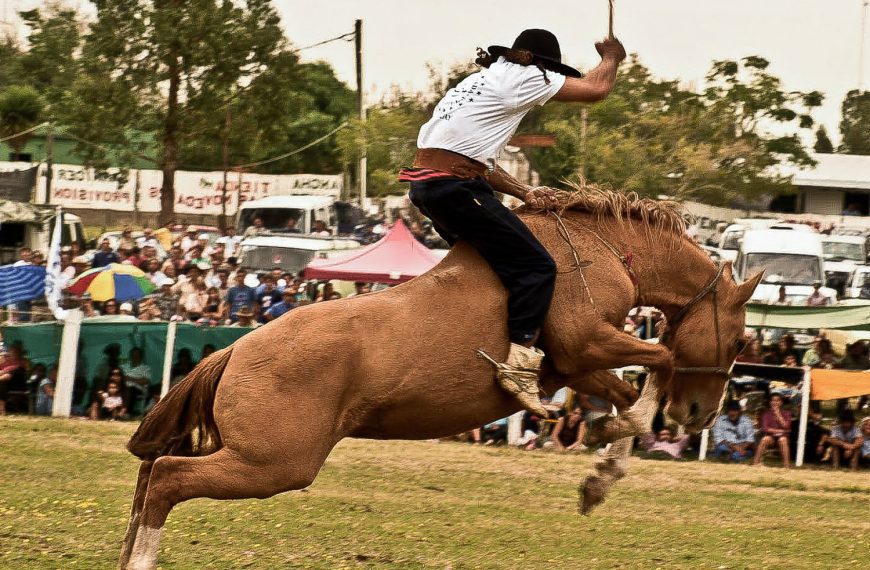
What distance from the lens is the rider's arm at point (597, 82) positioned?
7074 mm

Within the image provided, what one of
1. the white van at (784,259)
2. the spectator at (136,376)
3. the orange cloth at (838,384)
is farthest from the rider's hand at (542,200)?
the white van at (784,259)

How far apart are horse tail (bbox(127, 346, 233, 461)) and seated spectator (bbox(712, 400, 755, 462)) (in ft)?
35.6

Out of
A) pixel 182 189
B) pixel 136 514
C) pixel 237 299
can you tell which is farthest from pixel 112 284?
pixel 182 189

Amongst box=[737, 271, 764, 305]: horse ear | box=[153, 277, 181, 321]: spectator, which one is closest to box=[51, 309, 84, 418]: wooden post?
box=[153, 277, 181, 321]: spectator

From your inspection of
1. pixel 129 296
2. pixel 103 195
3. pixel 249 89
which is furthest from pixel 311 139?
pixel 129 296

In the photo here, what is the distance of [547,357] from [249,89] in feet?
106

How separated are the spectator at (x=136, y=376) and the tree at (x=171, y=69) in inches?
792

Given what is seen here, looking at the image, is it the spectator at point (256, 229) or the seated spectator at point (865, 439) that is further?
the spectator at point (256, 229)

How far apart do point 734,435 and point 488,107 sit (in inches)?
431

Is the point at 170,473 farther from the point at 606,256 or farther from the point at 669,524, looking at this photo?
the point at 669,524

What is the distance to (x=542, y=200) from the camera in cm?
761

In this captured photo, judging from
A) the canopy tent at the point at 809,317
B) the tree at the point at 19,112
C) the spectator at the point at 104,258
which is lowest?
the spectator at the point at 104,258

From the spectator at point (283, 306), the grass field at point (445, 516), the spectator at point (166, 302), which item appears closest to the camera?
the grass field at point (445, 516)

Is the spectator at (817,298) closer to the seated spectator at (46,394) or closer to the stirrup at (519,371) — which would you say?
the seated spectator at (46,394)
